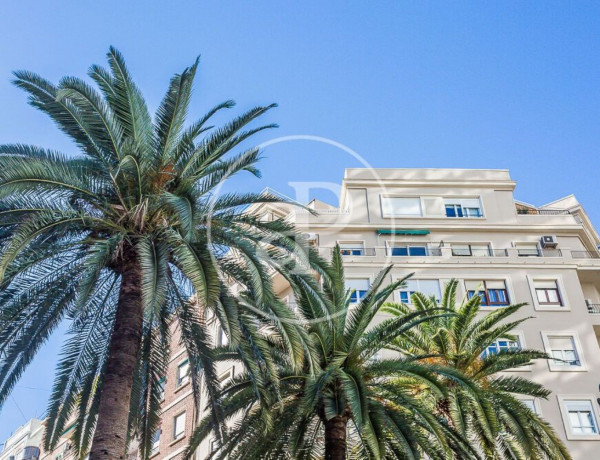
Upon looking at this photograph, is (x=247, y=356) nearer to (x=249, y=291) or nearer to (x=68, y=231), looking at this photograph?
(x=249, y=291)

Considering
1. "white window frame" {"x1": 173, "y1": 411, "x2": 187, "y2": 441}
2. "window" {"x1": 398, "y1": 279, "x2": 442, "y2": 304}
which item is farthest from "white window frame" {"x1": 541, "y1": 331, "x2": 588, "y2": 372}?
"white window frame" {"x1": 173, "y1": 411, "x2": 187, "y2": 441}

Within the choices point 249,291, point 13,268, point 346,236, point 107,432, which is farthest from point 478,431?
point 346,236

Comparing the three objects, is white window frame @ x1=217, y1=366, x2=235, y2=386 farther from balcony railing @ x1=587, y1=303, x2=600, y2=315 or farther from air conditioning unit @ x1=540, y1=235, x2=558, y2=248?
balcony railing @ x1=587, y1=303, x2=600, y2=315

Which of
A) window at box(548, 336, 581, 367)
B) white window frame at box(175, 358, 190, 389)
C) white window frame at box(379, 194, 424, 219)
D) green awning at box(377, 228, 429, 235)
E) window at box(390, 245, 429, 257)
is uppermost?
white window frame at box(379, 194, 424, 219)

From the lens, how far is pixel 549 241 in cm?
4094

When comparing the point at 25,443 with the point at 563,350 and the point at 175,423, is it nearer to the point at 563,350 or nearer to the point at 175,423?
the point at 175,423

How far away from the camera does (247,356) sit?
17812 mm

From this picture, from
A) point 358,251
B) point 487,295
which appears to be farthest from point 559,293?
point 358,251

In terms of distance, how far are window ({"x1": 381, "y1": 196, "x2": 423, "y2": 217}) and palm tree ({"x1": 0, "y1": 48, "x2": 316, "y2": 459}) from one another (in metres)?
23.3

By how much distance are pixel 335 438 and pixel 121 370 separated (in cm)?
668

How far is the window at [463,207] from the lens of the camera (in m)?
42.8

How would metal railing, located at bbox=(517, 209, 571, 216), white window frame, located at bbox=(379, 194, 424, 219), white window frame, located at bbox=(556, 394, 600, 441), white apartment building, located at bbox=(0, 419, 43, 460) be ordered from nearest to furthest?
white window frame, located at bbox=(556, 394, 600, 441) < white window frame, located at bbox=(379, 194, 424, 219) < metal railing, located at bbox=(517, 209, 571, 216) < white apartment building, located at bbox=(0, 419, 43, 460)

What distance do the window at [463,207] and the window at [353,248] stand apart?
16.3 ft

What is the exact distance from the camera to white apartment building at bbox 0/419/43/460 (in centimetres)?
6631
